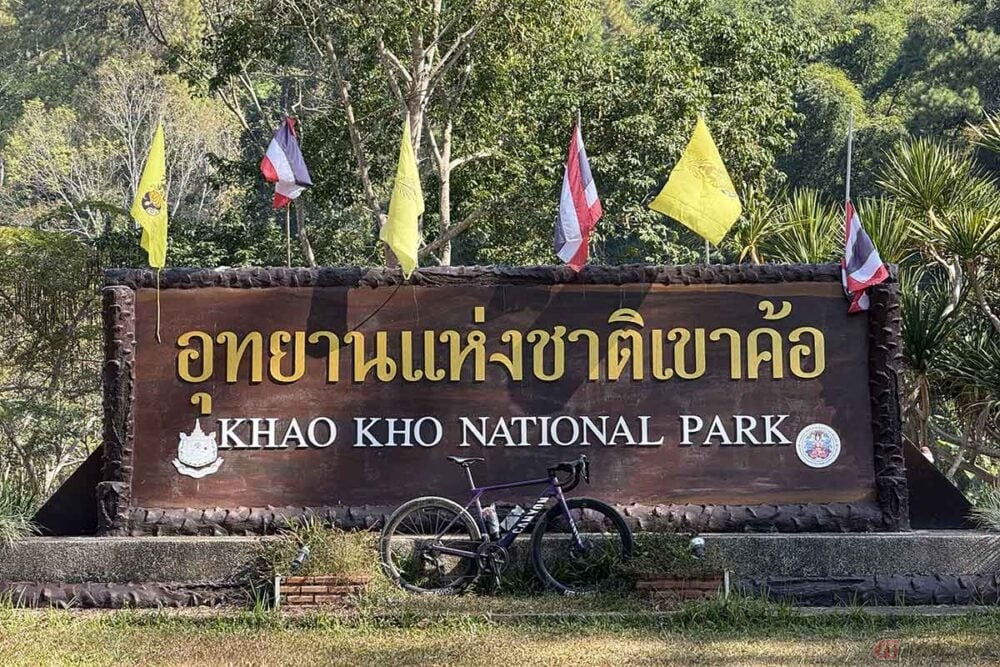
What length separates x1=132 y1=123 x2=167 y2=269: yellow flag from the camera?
10.0 m

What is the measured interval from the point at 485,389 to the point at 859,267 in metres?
2.83

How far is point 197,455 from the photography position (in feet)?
32.6

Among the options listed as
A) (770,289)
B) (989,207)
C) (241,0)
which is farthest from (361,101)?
(770,289)

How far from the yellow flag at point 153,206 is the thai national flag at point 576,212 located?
9.62 feet

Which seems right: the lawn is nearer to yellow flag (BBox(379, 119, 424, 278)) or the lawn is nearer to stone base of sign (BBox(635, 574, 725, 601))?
stone base of sign (BBox(635, 574, 725, 601))

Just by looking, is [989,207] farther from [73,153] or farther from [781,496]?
[73,153]

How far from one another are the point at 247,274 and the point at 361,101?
12316mm

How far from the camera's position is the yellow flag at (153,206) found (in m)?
10.0

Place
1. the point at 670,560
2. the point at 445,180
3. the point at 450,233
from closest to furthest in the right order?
the point at 670,560 → the point at 450,233 → the point at 445,180

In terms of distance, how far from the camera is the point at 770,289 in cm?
991

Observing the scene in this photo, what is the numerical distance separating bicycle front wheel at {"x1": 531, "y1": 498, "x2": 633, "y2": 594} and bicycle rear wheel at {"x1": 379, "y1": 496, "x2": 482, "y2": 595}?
18.4 inches

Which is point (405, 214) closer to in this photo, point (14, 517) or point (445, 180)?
point (14, 517)

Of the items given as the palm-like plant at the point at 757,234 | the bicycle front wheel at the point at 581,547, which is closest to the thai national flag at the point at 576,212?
the bicycle front wheel at the point at 581,547

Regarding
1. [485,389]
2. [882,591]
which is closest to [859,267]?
[882,591]
